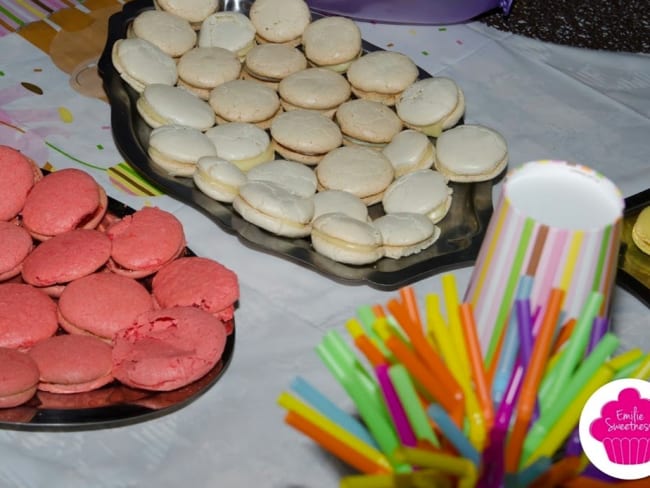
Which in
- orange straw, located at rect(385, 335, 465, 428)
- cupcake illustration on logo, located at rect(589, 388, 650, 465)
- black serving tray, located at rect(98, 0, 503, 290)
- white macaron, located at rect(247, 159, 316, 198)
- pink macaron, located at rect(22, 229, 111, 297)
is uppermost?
orange straw, located at rect(385, 335, 465, 428)

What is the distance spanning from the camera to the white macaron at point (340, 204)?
100 centimetres

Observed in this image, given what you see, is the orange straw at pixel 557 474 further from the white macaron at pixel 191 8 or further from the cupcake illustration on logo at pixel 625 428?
the white macaron at pixel 191 8

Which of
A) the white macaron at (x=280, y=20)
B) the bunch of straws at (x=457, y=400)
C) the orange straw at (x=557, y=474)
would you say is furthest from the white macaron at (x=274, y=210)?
the orange straw at (x=557, y=474)

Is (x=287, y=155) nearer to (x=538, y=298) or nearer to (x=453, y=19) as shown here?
(x=453, y=19)

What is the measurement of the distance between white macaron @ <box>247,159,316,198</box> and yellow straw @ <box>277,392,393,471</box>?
533 mm

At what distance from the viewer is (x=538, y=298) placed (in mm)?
580

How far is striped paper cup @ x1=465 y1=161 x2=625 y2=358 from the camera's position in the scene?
56cm

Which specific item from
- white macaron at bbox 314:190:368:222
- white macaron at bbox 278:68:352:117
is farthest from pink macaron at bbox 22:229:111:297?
white macaron at bbox 278:68:352:117

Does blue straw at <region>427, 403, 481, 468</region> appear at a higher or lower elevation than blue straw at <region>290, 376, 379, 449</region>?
higher

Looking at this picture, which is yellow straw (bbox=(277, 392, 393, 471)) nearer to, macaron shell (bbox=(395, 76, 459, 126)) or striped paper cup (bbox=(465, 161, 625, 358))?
striped paper cup (bbox=(465, 161, 625, 358))

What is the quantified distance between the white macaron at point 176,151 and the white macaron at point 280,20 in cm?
24

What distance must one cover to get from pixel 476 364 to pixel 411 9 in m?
0.94

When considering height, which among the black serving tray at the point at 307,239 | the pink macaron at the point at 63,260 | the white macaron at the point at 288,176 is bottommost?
the black serving tray at the point at 307,239

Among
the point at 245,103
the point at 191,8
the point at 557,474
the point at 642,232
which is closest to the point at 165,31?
the point at 191,8
